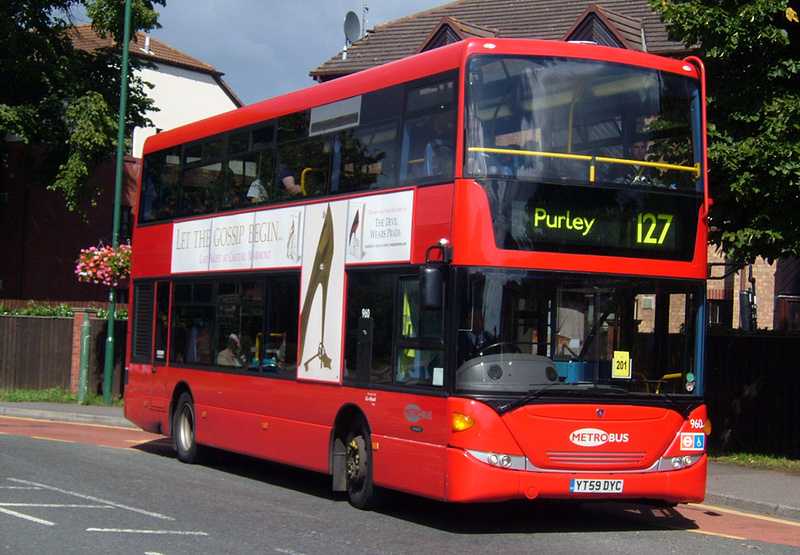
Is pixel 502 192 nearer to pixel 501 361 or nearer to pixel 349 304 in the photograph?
pixel 501 361

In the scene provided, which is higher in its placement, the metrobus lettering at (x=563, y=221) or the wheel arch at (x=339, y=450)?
the metrobus lettering at (x=563, y=221)

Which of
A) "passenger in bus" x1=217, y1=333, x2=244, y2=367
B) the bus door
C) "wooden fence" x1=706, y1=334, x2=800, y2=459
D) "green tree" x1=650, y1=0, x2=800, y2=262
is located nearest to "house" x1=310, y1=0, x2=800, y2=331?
"wooden fence" x1=706, y1=334, x2=800, y2=459

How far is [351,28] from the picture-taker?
38500 mm

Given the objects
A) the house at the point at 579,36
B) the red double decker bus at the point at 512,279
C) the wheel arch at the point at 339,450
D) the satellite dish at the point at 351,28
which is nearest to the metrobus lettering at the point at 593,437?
the red double decker bus at the point at 512,279

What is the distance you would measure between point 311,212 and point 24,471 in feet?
15.5

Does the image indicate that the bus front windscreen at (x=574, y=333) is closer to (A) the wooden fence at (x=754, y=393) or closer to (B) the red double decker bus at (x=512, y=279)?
(B) the red double decker bus at (x=512, y=279)

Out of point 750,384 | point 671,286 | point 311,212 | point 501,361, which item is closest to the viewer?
point 501,361

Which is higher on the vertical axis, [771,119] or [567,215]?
[771,119]

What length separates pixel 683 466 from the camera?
9695mm

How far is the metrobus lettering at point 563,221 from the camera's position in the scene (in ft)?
30.9

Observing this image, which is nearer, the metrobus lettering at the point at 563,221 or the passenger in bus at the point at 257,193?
the metrobus lettering at the point at 563,221

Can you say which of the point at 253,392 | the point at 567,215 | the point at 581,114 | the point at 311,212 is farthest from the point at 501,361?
the point at 253,392

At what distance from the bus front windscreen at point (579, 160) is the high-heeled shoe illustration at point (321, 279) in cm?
267

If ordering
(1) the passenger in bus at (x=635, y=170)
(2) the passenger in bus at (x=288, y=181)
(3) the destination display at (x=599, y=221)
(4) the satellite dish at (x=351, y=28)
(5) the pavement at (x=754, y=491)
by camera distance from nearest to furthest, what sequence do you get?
(3) the destination display at (x=599, y=221) → (1) the passenger in bus at (x=635, y=170) → (5) the pavement at (x=754, y=491) → (2) the passenger in bus at (x=288, y=181) → (4) the satellite dish at (x=351, y=28)
